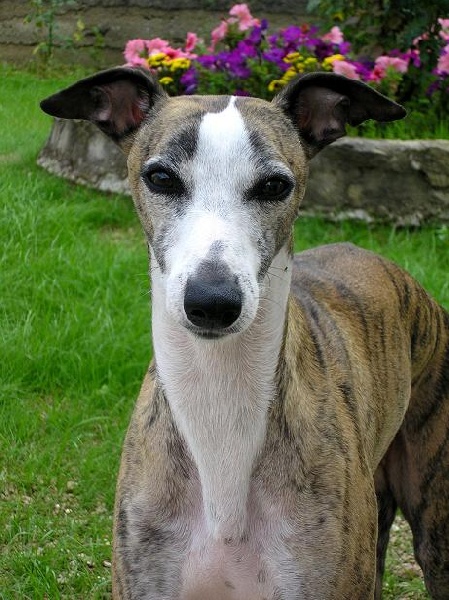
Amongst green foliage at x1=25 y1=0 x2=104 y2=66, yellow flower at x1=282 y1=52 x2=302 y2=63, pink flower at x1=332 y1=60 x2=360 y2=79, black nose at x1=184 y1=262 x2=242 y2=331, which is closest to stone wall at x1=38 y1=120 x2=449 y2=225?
pink flower at x1=332 y1=60 x2=360 y2=79

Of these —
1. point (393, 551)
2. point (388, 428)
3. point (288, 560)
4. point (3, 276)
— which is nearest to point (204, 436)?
point (288, 560)

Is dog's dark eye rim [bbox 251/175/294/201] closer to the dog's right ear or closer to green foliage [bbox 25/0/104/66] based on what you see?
A: the dog's right ear

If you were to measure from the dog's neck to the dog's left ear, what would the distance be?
421 millimetres

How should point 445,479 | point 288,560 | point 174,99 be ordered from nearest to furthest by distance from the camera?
point 288,560 → point 174,99 → point 445,479

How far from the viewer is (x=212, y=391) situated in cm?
262

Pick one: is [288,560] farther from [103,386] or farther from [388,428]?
[103,386]

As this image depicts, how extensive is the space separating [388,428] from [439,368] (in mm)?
410

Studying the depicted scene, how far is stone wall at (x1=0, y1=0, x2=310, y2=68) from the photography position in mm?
9328

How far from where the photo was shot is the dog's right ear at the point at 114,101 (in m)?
2.75

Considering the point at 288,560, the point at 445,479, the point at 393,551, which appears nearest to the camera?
the point at 288,560

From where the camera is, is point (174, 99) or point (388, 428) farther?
point (388, 428)

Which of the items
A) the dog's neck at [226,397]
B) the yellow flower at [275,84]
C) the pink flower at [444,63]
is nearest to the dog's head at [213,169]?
the dog's neck at [226,397]

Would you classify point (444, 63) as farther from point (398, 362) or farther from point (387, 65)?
point (398, 362)

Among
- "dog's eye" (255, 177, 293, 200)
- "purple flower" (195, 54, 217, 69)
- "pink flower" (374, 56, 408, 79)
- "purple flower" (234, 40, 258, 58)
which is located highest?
"dog's eye" (255, 177, 293, 200)
